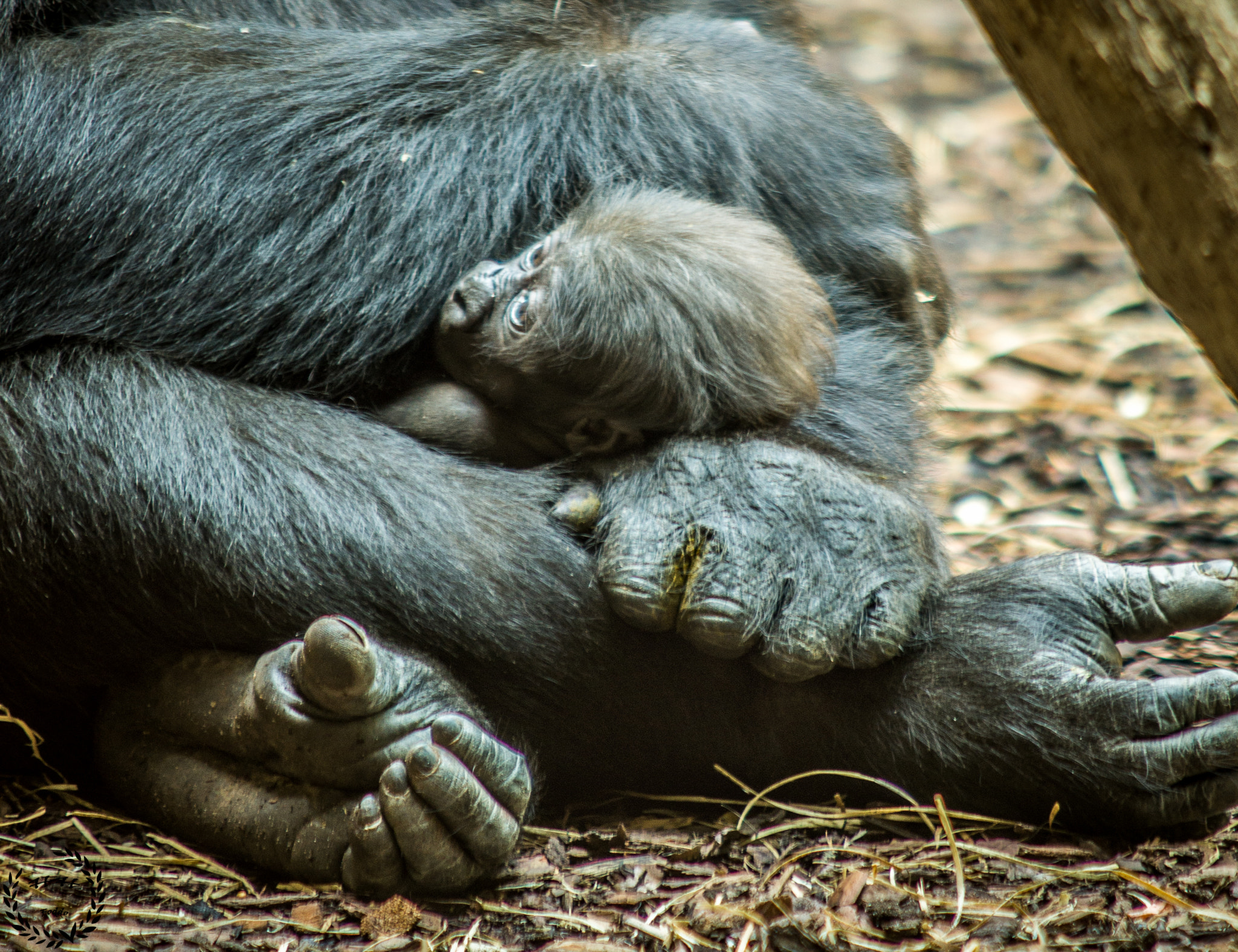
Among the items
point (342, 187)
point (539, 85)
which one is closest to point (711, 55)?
point (539, 85)

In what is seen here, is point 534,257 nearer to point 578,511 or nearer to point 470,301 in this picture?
point 470,301

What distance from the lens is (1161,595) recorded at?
1.61 meters

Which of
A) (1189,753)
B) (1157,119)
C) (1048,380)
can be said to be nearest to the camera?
(1157,119)

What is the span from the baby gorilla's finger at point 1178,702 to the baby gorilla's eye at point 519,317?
95cm

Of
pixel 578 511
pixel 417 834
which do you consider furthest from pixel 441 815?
pixel 578 511

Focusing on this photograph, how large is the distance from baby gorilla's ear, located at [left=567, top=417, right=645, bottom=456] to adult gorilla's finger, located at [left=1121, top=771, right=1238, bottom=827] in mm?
823

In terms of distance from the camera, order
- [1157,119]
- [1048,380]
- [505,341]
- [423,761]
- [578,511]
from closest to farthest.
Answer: [1157,119], [423,761], [578,511], [505,341], [1048,380]

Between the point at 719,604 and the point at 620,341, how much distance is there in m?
0.44

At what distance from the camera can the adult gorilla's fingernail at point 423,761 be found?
1.32 metres

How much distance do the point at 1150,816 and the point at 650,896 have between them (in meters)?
0.64

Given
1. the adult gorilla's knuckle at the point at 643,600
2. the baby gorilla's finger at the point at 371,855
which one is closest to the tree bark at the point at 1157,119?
the adult gorilla's knuckle at the point at 643,600

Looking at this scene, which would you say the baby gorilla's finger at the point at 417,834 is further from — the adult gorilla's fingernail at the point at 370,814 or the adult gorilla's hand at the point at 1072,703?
the adult gorilla's hand at the point at 1072,703

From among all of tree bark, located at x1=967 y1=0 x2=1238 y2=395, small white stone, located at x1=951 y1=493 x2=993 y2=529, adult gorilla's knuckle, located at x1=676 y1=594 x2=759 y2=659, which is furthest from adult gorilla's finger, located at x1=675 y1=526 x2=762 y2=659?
small white stone, located at x1=951 y1=493 x2=993 y2=529

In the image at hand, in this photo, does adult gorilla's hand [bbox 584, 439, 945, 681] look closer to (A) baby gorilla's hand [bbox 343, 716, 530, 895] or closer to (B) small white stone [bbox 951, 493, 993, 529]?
(A) baby gorilla's hand [bbox 343, 716, 530, 895]
